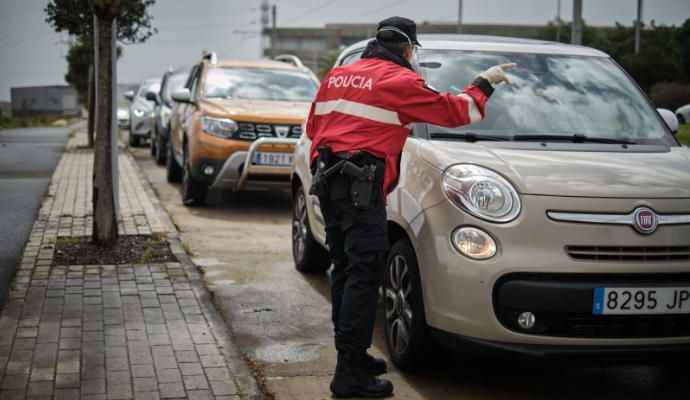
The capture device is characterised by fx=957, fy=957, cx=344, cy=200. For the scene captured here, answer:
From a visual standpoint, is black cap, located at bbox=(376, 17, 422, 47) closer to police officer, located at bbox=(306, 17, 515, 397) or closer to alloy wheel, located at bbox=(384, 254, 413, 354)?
police officer, located at bbox=(306, 17, 515, 397)

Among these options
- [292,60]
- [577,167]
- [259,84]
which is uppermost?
[292,60]

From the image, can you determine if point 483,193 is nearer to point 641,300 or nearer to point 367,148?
point 367,148

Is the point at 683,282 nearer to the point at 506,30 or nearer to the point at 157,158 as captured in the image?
the point at 157,158

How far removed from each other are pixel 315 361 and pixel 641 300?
1798 mm

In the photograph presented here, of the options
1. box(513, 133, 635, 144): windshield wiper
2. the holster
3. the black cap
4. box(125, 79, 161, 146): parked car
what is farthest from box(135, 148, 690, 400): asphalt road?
box(125, 79, 161, 146): parked car

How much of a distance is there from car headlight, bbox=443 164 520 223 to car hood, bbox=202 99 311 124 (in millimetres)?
6356

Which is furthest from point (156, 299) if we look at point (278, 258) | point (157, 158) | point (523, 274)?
point (157, 158)

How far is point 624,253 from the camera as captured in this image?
4.27 meters

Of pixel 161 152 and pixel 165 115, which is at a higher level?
pixel 165 115

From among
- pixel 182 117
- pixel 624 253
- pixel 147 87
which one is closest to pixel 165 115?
pixel 182 117

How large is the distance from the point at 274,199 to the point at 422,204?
8001mm

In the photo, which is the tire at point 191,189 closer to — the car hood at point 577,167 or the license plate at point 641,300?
the car hood at point 577,167

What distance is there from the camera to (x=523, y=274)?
13.9 feet

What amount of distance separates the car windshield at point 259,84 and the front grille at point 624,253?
781 centimetres
